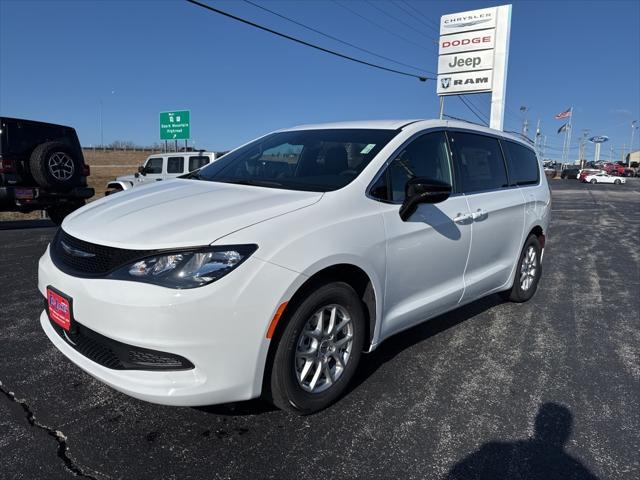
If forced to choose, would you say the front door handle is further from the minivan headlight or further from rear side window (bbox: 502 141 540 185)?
the minivan headlight

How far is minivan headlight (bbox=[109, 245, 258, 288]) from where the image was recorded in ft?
7.41

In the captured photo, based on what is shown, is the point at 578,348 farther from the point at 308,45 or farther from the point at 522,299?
the point at 308,45

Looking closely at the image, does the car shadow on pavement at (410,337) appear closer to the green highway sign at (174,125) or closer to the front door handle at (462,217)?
the front door handle at (462,217)

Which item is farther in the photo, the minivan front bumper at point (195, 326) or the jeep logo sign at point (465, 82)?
the jeep logo sign at point (465, 82)

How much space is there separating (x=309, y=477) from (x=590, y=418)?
1.77 m

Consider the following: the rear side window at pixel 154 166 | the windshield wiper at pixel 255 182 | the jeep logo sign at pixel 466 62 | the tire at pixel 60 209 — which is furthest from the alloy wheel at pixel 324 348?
the jeep logo sign at pixel 466 62

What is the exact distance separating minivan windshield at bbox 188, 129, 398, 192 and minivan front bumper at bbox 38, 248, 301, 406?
0.92 meters

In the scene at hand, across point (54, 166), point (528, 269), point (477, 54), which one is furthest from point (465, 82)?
point (528, 269)

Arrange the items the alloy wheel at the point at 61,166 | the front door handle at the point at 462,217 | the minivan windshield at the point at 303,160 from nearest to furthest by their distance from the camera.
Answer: the minivan windshield at the point at 303,160 < the front door handle at the point at 462,217 < the alloy wheel at the point at 61,166

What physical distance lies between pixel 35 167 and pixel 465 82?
20.3 meters

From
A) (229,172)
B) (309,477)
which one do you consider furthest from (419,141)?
(309,477)

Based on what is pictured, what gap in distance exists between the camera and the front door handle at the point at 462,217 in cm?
363

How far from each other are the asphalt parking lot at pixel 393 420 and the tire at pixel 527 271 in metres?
0.73

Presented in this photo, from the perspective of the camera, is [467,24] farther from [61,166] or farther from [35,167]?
[35,167]
